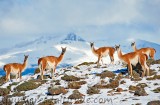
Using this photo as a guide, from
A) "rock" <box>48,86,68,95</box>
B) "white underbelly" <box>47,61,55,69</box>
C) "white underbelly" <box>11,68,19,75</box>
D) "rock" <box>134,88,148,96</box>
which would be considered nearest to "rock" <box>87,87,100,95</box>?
"rock" <box>48,86,68,95</box>

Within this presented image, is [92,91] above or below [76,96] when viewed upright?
above

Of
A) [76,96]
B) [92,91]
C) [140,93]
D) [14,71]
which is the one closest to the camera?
[140,93]

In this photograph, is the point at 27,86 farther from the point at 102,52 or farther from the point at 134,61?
the point at 102,52

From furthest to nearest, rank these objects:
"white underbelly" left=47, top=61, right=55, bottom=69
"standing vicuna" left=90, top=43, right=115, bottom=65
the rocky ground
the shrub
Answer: "standing vicuna" left=90, top=43, right=115, bottom=65, "white underbelly" left=47, top=61, right=55, bottom=69, the shrub, the rocky ground

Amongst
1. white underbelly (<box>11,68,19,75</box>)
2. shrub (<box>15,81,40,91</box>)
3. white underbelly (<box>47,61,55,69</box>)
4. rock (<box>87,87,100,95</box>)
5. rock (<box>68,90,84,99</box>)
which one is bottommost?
rock (<box>68,90,84,99</box>)

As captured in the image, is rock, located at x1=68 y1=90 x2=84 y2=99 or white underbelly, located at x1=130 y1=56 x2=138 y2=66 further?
white underbelly, located at x1=130 y1=56 x2=138 y2=66

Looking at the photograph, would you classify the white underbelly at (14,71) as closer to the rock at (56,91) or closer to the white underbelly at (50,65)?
the white underbelly at (50,65)

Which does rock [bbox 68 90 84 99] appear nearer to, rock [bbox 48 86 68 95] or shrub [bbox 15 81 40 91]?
rock [bbox 48 86 68 95]

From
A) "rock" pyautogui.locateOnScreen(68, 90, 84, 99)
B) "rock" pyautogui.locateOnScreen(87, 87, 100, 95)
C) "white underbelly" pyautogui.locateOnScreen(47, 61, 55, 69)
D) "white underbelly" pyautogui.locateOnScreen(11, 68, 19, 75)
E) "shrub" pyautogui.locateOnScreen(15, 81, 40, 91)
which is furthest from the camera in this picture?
"white underbelly" pyautogui.locateOnScreen(11, 68, 19, 75)

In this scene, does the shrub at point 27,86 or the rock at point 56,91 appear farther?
the shrub at point 27,86

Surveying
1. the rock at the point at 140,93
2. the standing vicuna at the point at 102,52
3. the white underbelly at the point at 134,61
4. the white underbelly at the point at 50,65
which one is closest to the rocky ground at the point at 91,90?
the rock at the point at 140,93

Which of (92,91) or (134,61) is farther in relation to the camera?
(134,61)

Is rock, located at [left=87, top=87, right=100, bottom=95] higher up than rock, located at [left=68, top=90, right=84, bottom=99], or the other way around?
rock, located at [left=87, top=87, right=100, bottom=95]

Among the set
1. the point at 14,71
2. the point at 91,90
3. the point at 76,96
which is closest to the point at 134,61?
the point at 91,90
